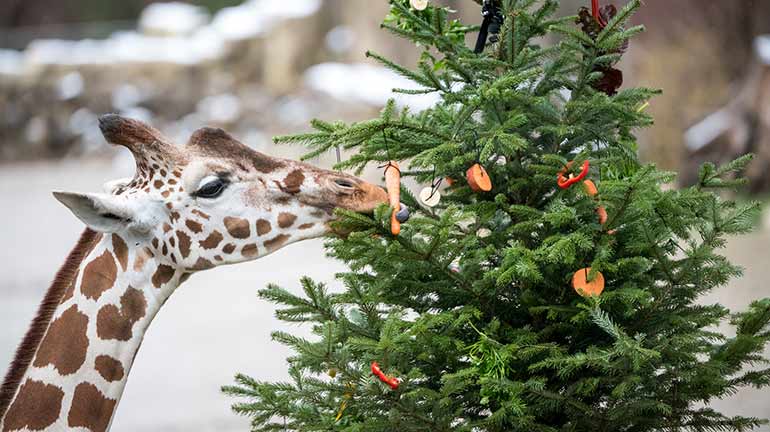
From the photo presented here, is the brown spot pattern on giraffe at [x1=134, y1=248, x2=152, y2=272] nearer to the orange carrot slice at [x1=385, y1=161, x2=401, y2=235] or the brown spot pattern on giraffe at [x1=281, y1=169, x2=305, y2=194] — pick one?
the brown spot pattern on giraffe at [x1=281, y1=169, x2=305, y2=194]

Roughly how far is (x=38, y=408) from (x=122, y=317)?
33 cm

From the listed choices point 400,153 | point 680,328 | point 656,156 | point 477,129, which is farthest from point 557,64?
point 656,156

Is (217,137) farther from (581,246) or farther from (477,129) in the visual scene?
(581,246)

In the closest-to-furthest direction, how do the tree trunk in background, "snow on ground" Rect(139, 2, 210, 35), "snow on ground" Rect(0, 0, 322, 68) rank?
the tree trunk in background, "snow on ground" Rect(0, 0, 322, 68), "snow on ground" Rect(139, 2, 210, 35)

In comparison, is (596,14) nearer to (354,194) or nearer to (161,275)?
(354,194)

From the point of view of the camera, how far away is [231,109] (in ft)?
63.6

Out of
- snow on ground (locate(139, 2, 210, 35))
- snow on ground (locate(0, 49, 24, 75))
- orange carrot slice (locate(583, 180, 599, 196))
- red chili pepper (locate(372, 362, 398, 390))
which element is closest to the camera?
red chili pepper (locate(372, 362, 398, 390))

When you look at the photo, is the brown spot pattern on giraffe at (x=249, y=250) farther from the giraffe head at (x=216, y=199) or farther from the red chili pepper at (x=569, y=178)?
the red chili pepper at (x=569, y=178)

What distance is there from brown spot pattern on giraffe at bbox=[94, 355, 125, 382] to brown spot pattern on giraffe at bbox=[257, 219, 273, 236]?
0.52m

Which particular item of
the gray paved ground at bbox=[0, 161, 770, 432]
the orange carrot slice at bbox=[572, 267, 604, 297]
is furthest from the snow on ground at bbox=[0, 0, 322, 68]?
the orange carrot slice at bbox=[572, 267, 604, 297]

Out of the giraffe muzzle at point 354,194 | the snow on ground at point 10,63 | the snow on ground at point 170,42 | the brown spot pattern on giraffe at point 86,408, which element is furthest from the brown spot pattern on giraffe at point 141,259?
the snow on ground at point 10,63

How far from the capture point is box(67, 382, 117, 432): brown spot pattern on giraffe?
2.95m

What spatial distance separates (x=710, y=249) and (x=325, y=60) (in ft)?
62.6

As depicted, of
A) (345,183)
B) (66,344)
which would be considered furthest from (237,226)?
(66,344)
